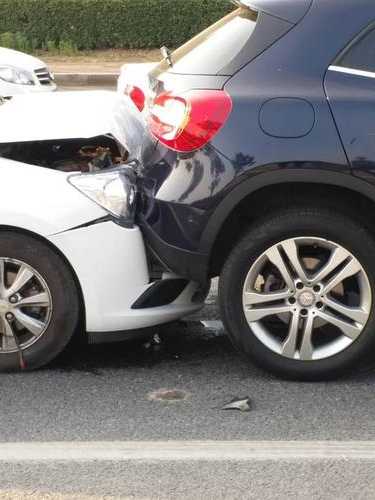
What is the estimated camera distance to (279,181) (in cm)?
382

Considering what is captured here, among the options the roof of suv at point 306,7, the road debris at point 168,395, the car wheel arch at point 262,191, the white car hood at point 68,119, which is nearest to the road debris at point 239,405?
the road debris at point 168,395

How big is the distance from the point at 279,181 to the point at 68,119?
55.1 inches

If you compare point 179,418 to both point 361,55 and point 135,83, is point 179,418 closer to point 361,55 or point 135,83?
point 361,55

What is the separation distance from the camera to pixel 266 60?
12.8 ft

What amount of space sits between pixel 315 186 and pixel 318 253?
1.00 ft

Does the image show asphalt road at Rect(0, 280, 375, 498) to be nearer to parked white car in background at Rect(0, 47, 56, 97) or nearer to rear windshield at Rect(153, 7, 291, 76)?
rear windshield at Rect(153, 7, 291, 76)

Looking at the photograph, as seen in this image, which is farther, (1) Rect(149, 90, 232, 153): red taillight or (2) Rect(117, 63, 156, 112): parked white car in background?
(2) Rect(117, 63, 156, 112): parked white car in background

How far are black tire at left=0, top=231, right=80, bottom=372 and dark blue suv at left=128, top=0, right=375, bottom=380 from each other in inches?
16.8

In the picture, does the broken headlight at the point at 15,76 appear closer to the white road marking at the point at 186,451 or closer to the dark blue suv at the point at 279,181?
the dark blue suv at the point at 279,181

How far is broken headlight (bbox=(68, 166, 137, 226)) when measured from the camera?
13.1 feet

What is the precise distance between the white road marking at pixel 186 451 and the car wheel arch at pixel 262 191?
2.92ft

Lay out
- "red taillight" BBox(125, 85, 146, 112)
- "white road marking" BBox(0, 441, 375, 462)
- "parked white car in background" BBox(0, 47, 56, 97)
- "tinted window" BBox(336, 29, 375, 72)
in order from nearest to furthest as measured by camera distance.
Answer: "white road marking" BBox(0, 441, 375, 462) < "tinted window" BBox(336, 29, 375, 72) < "red taillight" BBox(125, 85, 146, 112) < "parked white car in background" BBox(0, 47, 56, 97)

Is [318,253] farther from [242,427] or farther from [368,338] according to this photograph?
[242,427]

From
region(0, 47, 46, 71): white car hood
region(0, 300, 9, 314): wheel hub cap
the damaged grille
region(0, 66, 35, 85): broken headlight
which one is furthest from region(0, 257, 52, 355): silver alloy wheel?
the damaged grille
